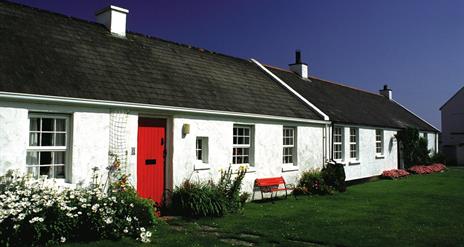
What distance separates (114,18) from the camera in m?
14.2

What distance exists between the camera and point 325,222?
34.3 feet

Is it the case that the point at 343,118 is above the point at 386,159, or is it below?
above

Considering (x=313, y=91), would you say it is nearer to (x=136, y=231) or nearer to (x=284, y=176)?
(x=284, y=176)

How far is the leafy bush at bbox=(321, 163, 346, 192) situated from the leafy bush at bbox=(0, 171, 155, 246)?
9366 millimetres

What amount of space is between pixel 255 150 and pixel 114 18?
6.69 metres

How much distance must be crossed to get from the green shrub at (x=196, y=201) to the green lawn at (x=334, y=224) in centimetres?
38

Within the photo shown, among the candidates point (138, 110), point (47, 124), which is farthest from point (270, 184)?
point (47, 124)

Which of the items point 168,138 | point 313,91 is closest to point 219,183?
point 168,138

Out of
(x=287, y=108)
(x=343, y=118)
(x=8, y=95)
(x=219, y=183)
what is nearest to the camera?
(x=8, y=95)

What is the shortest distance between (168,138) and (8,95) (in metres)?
4.44

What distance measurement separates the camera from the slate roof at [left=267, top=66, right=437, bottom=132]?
811 inches

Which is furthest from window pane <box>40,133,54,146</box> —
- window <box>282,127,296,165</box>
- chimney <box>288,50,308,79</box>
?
chimney <box>288,50,308,79</box>

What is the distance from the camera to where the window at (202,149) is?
12.6 metres

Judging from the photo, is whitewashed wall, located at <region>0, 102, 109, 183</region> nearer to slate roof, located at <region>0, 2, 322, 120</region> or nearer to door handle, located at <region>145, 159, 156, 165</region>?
slate roof, located at <region>0, 2, 322, 120</region>
